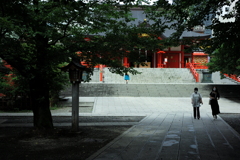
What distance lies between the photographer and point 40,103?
32.2 ft

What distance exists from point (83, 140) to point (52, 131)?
5.43 ft

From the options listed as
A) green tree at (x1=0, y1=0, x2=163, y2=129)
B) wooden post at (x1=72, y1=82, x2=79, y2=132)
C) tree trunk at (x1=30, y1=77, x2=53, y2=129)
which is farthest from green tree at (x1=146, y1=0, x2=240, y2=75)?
tree trunk at (x1=30, y1=77, x2=53, y2=129)

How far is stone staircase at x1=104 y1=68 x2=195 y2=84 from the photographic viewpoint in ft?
108

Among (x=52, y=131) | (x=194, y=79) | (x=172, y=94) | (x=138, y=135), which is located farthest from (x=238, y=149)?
(x=194, y=79)

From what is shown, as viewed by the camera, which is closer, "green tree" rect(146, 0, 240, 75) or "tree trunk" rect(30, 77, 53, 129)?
"green tree" rect(146, 0, 240, 75)

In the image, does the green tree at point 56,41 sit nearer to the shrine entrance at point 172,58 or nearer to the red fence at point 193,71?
the red fence at point 193,71

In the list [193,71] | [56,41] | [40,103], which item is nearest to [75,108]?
[40,103]

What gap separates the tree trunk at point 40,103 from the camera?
9656mm

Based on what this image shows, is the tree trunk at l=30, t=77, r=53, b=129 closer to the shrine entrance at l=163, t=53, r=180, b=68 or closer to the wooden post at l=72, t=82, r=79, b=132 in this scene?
the wooden post at l=72, t=82, r=79, b=132

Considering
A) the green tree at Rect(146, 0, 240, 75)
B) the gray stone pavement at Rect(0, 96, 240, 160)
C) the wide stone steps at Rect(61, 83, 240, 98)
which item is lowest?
the gray stone pavement at Rect(0, 96, 240, 160)

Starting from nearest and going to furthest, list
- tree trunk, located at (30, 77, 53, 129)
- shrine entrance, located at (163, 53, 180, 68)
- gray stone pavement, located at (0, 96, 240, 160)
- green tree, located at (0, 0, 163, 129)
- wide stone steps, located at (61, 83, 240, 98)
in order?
gray stone pavement, located at (0, 96, 240, 160)
green tree, located at (0, 0, 163, 129)
tree trunk, located at (30, 77, 53, 129)
wide stone steps, located at (61, 83, 240, 98)
shrine entrance, located at (163, 53, 180, 68)

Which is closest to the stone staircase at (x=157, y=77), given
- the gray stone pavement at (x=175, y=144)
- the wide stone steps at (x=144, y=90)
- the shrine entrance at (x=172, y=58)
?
the wide stone steps at (x=144, y=90)

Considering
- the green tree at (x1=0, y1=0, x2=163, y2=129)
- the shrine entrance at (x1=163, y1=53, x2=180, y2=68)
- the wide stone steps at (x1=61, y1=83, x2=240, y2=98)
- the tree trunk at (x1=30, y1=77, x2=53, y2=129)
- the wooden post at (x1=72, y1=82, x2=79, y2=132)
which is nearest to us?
the green tree at (x1=0, y1=0, x2=163, y2=129)

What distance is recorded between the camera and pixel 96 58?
32.0ft
